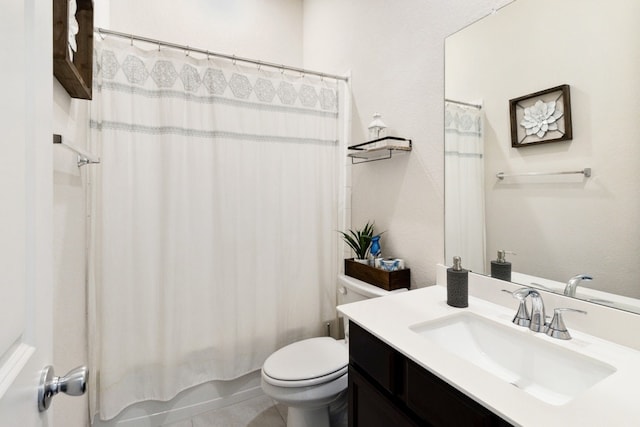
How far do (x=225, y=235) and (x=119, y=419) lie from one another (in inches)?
42.4

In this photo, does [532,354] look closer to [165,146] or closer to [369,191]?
[369,191]

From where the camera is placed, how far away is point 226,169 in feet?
5.74

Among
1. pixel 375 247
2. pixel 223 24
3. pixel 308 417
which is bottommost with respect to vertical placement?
pixel 308 417

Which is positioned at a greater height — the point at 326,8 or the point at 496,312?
the point at 326,8

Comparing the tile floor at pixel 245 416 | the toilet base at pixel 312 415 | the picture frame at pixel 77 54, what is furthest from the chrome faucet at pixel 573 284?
the picture frame at pixel 77 54

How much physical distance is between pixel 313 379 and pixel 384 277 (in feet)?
1.86

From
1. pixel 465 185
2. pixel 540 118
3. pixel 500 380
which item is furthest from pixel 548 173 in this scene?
pixel 500 380

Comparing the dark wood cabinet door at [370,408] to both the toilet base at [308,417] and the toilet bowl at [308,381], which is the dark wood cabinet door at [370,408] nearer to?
the toilet bowl at [308,381]

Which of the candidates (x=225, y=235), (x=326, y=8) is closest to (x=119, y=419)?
(x=225, y=235)

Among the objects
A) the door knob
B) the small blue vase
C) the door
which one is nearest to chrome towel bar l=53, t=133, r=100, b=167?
the door

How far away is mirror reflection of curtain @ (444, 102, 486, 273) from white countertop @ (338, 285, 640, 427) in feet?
0.76

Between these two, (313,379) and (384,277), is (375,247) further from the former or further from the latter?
(313,379)

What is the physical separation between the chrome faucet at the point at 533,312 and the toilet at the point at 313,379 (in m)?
0.60

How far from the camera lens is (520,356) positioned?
916mm
